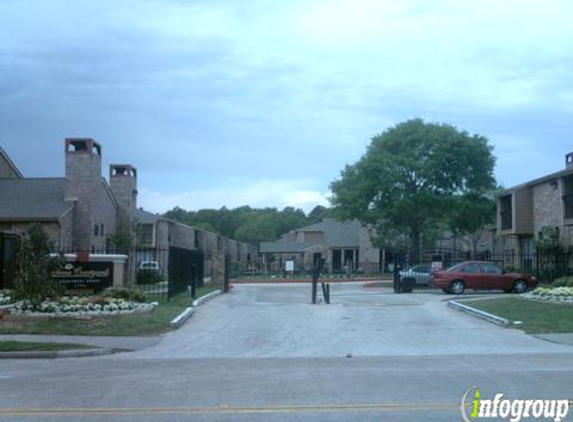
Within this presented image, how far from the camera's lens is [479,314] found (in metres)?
21.8

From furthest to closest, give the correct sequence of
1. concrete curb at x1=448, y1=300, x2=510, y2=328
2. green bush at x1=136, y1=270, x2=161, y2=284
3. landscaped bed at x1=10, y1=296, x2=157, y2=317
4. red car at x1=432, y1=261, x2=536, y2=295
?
1. green bush at x1=136, y1=270, x2=161, y2=284
2. red car at x1=432, y1=261, x2=536, y2=295
3. concrete curb at x1=448, y1=300, x2=510, y2=328
4. landscaped bed at x1=10, y1=296, x2=157, y2=317

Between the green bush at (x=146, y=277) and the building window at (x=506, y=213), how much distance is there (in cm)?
2097

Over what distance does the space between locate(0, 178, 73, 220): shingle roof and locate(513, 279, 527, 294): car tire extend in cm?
2295

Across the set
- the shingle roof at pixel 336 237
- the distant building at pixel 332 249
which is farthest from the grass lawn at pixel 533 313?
the shingle roof at pixel 336 237

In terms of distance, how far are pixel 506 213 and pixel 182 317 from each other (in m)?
28.6

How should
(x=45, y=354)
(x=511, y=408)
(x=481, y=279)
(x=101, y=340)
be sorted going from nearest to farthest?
(x=511, y=408)
(x=45, y=354)
(x=101, y=340)
(x=481, y=279)

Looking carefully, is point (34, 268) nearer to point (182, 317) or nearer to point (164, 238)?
point (182, 317)

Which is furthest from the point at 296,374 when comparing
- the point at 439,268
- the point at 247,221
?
the point at 247,221

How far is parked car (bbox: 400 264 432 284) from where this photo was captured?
115 feet

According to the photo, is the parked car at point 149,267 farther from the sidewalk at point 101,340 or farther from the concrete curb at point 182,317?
the sidewalk at point 101,340

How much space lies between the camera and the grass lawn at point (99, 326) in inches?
682

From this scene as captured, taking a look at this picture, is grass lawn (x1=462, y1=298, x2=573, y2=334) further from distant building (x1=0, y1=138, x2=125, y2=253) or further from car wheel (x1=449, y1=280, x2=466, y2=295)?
distant building (x1=0, y1=138, x2=125, y2=253)

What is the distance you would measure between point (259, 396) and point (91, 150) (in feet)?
108

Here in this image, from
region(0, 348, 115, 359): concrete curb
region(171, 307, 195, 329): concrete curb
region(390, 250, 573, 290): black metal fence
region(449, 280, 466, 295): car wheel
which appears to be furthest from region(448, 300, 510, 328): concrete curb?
region(0, 348, 115, 359): concrete curb
